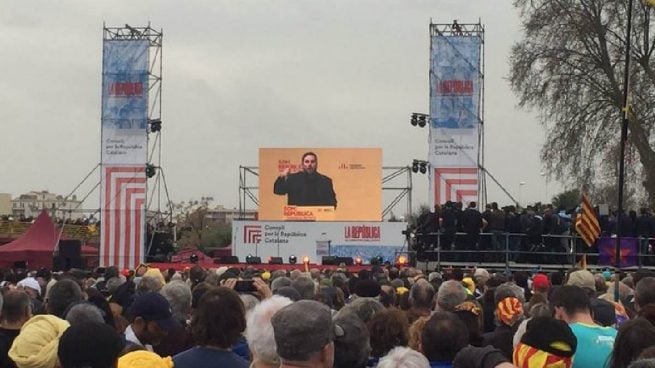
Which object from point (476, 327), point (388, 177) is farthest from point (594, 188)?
point (476, 327)

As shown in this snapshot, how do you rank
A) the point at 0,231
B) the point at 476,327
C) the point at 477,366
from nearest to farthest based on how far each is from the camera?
the point at 477,366
the point at 476,327
the point at 0,231

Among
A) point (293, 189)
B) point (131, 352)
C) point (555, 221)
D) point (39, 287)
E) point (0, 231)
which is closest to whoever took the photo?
point (131, 352)

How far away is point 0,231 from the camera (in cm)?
4412

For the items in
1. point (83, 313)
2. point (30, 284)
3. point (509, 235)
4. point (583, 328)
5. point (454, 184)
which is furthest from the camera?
point (454, 184)

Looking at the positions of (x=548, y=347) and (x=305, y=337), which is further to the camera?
(x=548, y=347)

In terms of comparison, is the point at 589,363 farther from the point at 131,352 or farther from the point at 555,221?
the point at 555,221

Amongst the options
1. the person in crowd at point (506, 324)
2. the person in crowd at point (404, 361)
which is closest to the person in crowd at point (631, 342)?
the person in crowd at point (404, 361)

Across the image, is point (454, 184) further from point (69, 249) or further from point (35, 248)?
point (35, 248)

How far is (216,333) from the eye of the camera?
16.0ft

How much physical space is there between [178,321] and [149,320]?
30.1 inches

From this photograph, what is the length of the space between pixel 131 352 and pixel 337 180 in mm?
28305

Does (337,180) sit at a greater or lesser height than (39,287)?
greater

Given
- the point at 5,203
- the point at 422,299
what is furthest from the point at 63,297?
the point at 5,203

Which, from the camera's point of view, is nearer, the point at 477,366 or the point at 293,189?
the point at 477,366
